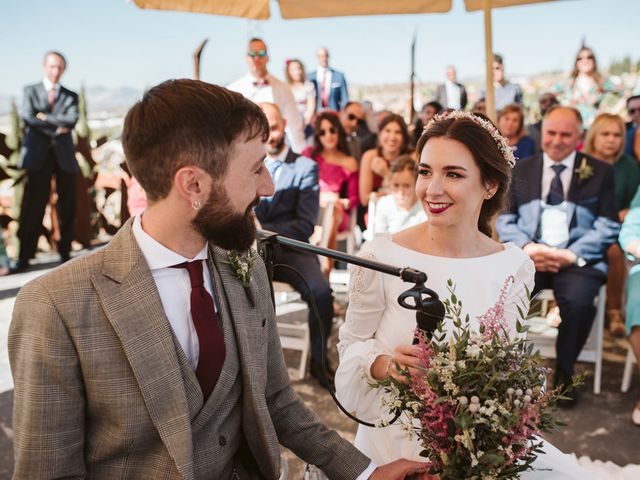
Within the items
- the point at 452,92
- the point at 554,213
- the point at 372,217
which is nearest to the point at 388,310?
the point at 554,213

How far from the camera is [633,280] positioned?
3705mm

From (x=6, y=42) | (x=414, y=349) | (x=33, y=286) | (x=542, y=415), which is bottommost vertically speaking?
(x=542, y=415)

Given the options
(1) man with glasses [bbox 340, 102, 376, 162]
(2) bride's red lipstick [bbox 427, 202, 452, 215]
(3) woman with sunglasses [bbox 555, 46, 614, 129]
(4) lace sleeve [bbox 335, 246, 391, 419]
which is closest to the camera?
(4) lace sleeve [bbox 335, 246, 391, 419]

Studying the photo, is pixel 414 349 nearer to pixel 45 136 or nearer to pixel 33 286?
pixel 33 286

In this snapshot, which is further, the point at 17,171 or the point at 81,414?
the point at 17,171

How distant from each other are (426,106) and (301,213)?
4.15m

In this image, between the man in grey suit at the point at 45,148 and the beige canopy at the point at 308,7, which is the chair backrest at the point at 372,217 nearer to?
the beige canopy at the point at 308,7

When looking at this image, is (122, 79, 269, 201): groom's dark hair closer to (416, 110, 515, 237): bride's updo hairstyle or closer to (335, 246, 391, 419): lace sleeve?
(335, 246, 391, 419): lace sleeve

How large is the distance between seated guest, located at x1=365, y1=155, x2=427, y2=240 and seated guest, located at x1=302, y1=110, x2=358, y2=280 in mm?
782

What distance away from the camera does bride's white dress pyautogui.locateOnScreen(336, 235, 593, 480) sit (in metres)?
2.10

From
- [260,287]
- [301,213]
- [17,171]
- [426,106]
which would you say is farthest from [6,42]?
[260,287]

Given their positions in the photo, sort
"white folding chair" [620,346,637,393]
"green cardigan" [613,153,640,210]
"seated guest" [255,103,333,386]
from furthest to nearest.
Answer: "green cardigan" [613,153,640,210], "seated guest" [255,103,333,386], "white folding chair" [620,346,637,393]

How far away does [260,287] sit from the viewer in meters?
1.78

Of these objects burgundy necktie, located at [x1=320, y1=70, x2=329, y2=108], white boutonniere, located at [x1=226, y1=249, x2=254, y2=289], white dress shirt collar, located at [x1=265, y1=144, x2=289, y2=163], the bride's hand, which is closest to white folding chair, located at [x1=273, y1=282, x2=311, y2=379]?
white dress shirt collar, located at [x1=265, y1=144, x2=289, y2=163]
